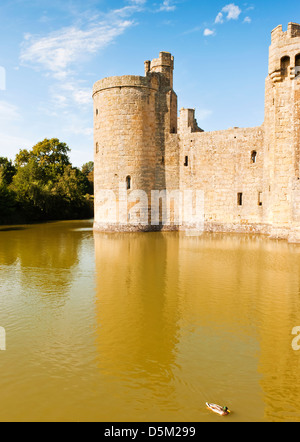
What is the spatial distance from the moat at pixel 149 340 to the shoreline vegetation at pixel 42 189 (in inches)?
794

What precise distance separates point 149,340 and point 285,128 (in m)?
14.5

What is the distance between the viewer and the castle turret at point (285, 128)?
16500 mm

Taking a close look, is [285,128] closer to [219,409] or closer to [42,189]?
[219,409]

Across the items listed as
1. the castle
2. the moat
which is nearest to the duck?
the moat

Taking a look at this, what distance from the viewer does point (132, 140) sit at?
20.7 metres

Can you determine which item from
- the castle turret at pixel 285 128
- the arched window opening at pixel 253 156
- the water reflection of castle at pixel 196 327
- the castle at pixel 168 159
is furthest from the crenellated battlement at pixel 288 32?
the water reflection of castle at pixel 196 327

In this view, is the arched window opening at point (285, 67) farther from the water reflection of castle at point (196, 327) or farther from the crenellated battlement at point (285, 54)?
the water reflection of castle at point (196, 327)

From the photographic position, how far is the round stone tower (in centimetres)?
2058

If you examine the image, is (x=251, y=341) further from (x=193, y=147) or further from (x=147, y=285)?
(x=193, y=147)

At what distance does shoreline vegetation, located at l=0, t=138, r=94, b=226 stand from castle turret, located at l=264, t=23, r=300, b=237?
2071cm

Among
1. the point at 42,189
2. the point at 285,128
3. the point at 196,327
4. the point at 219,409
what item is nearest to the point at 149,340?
the point at 196,327

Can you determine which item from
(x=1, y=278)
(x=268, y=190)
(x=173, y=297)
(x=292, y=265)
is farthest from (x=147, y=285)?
(x=268, y=190)

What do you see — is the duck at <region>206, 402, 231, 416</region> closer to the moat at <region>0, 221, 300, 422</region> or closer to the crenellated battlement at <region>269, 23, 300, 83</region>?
the moat at <region>0, 221, 300, 422</region>

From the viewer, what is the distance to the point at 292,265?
11453 millimetres
